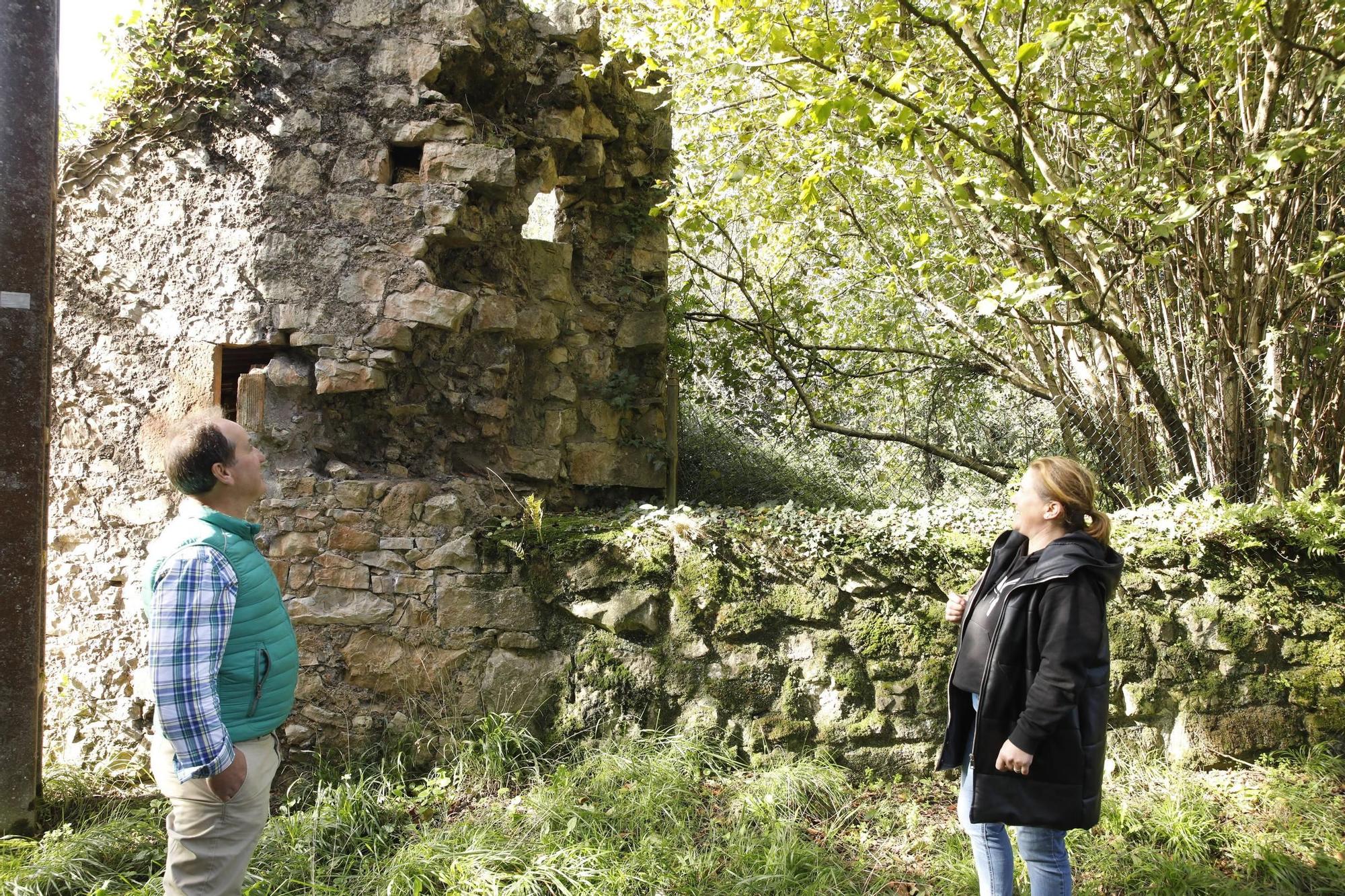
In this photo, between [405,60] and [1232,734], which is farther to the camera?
[405,60]

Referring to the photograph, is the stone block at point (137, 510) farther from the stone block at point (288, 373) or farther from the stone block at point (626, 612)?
the stone block at point (626, 612)

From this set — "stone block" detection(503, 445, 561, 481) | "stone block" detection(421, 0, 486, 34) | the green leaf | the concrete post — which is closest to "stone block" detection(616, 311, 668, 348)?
"stone block" detection(503, 445, 561, 481)

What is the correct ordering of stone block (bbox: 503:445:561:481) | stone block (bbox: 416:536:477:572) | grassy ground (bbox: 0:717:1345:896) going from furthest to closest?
stone block (bbox: 503:445:561:481), stone block (bbox: 416:536:477:572), grassy ground (bbox: 0:717:1345:896)

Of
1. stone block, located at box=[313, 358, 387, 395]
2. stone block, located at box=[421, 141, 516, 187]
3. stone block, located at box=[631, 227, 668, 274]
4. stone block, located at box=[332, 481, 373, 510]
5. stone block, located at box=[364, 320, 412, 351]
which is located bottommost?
stone block, located at box=[332, 481, 373, 510]

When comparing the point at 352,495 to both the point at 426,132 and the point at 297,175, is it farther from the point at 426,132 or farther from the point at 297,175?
the point at 426,132

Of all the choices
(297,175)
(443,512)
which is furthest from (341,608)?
(297,175)

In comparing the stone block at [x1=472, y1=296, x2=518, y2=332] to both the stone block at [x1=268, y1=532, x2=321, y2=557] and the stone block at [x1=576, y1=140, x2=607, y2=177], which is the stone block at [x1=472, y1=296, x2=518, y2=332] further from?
the stone block at [x1=268, y1=532, x2=321, y2=557]

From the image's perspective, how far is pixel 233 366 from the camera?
14.9 feet

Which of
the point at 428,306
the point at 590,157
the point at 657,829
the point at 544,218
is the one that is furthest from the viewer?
the point at 544,218

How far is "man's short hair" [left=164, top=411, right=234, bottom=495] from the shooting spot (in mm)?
2336

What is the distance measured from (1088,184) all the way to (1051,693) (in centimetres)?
357

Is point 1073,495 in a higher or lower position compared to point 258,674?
higher

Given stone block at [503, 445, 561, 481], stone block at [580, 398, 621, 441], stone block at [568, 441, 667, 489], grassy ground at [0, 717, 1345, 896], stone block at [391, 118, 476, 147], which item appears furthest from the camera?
stone block at [580, 398, 621, 441]

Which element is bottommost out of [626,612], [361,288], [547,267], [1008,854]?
[1008,854]
